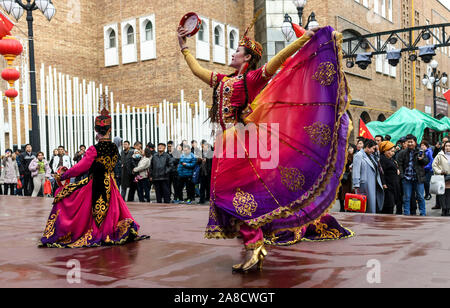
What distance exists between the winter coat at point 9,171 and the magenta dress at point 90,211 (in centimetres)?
882

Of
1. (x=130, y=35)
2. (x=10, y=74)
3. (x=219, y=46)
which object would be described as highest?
(x=130, y=35)

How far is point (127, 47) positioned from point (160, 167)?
14.6m

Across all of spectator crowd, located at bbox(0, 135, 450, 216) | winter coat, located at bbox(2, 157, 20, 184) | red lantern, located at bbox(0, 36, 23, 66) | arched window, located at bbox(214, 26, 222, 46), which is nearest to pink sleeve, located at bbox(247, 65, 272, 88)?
spectator crowd, located at bbox(0, 135, 450, 216)

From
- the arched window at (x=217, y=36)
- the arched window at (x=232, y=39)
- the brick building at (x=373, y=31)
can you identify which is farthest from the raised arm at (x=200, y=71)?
the arched window at (x=232, y=39)

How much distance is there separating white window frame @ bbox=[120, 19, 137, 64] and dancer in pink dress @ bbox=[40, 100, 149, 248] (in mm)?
19458

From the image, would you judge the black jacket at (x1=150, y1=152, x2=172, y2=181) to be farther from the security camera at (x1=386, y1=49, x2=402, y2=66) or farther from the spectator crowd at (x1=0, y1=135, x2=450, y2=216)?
the security camera at (x1=386, y1=49, x2=402, y2=66)

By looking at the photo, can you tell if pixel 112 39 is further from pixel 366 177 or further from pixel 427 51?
pixel 366 177

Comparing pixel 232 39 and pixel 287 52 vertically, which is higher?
pixel 232 39

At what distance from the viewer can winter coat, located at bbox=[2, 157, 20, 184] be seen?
1327 centimetres

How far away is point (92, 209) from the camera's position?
17.6 feet

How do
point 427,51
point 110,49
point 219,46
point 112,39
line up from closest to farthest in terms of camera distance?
point 427,51, point 219,46, point 110,49, point 112,39

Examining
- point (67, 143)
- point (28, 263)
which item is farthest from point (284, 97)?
point (67, 143)

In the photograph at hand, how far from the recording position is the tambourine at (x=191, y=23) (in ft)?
14.3

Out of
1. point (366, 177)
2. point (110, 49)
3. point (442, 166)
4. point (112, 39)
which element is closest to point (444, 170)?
point (442, 166)
